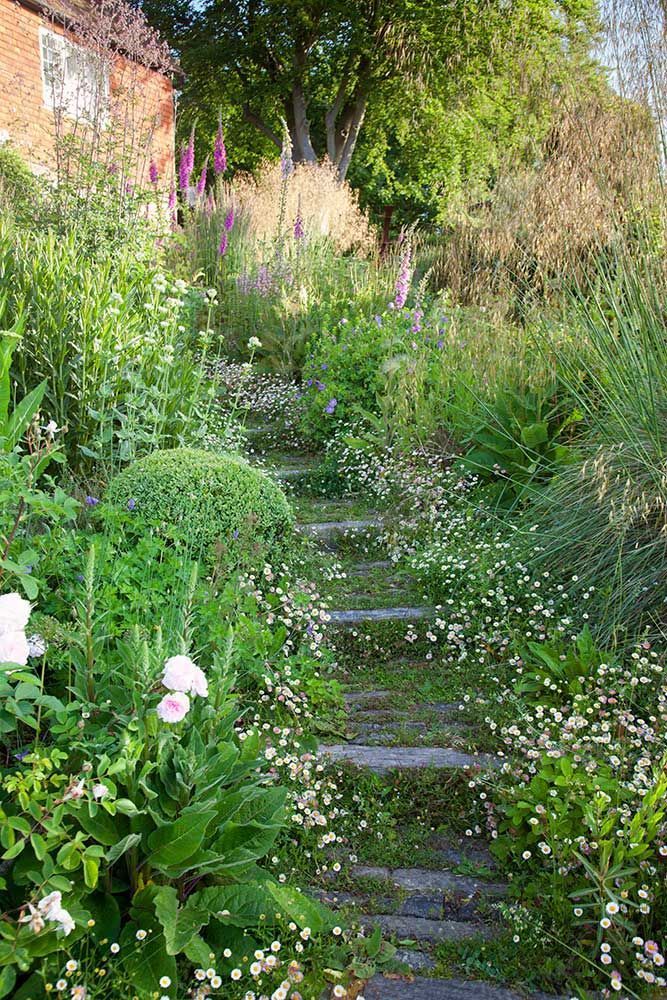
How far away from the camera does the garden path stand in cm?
184

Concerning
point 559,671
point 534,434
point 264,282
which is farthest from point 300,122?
point 559,671

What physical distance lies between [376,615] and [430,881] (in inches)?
55.9

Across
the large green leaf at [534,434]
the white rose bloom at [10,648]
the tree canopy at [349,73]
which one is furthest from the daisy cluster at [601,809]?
the tree canopy at [349,73]

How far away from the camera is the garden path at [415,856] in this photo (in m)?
1.84

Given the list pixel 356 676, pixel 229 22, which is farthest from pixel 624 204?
pixel 229 22

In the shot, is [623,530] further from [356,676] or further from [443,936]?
[443,936]

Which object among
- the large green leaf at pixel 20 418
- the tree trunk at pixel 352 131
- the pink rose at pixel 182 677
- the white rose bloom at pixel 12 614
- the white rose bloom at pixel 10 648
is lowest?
the pink rose at pixel 182 677

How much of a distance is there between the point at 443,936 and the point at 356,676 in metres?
1.29

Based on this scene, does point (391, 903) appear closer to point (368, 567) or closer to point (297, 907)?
point (297, 907)

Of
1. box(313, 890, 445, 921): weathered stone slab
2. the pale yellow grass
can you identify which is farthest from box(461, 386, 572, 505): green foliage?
the pale yellow grass

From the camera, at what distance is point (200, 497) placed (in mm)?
3320

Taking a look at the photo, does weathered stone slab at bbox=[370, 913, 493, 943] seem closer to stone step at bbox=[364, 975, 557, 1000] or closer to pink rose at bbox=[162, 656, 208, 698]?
stone step at bbox=[364, 975, 557, 1000]

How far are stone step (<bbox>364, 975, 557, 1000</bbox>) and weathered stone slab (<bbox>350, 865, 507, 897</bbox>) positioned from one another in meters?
0.29

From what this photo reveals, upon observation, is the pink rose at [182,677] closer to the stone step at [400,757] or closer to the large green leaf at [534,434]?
the stone step at [400,757]
